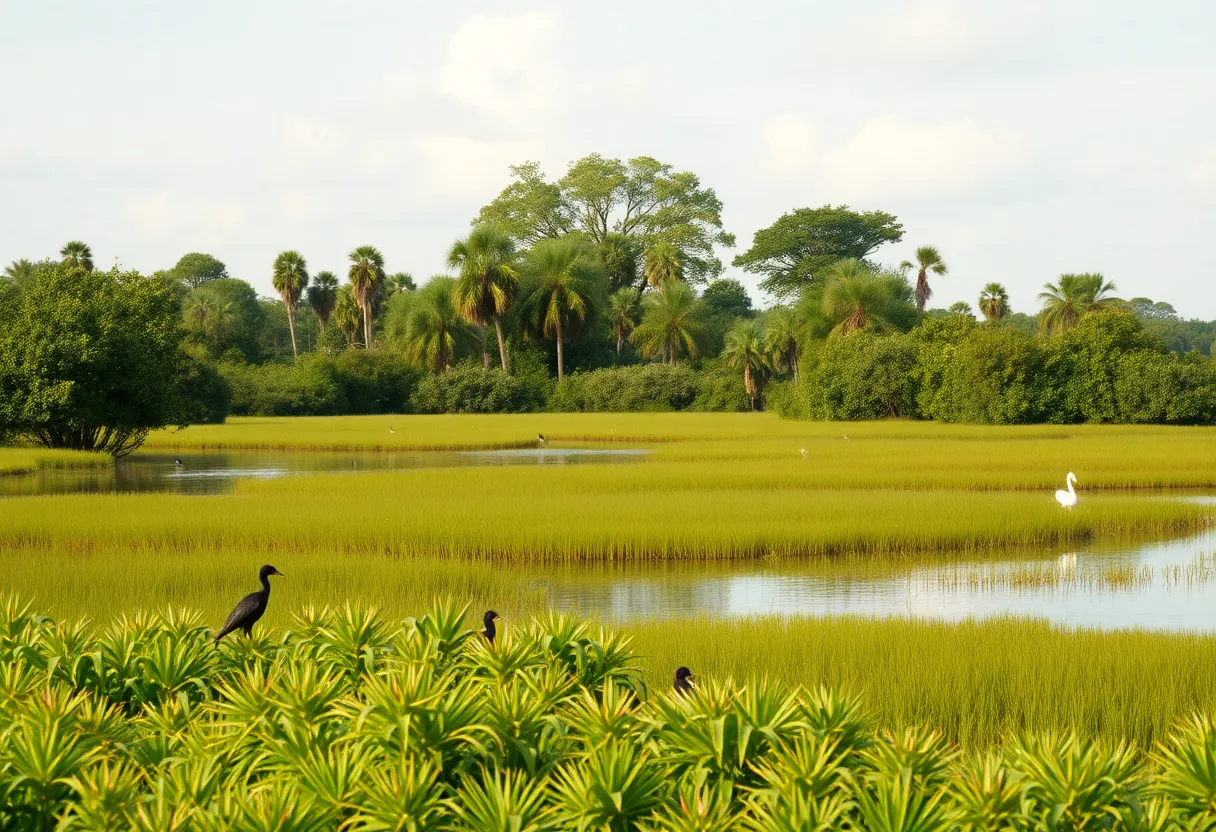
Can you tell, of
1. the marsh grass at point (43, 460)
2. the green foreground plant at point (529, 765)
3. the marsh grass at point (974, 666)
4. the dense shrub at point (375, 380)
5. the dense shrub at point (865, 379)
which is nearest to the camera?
the green foreground plant at point (529, 765)

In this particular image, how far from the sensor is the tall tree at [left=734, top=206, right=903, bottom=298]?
9212 cm

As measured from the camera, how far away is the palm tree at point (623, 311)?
287ft

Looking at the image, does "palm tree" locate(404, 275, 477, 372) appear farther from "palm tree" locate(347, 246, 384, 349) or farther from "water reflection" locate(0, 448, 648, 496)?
"water reflection" locate(0, 448, 648, 496)

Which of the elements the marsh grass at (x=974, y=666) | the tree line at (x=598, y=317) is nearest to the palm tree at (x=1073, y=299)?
the tree line at (x=598, y=317)

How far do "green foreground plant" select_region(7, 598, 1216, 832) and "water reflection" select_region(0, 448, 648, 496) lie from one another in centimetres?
2428

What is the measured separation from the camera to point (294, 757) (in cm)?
502

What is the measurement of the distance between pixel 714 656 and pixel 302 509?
13447mm

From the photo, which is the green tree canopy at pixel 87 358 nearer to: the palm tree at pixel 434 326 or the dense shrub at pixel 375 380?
the palm tree at pixel 434 326

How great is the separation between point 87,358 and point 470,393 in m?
42.3

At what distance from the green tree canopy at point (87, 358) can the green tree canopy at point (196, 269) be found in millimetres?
78005

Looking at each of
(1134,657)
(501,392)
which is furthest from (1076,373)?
(1134,657)

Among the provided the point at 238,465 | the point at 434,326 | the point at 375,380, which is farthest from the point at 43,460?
the point at 434,326

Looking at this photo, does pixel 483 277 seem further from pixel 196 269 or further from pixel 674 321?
pixel 196 269

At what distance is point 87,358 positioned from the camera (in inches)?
1400
